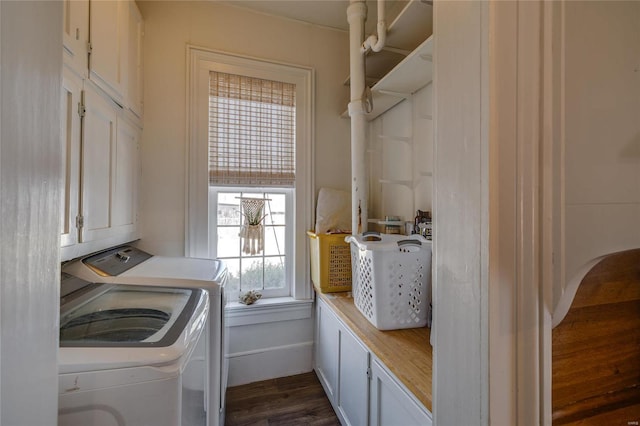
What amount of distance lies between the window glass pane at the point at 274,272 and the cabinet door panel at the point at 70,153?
138cm

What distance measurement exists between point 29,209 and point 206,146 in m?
1.94

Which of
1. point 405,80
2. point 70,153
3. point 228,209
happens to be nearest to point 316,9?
point 405,80

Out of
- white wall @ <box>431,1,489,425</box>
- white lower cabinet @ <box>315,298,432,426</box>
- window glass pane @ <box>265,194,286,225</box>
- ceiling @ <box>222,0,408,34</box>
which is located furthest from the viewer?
window glass pane @ <box>265,194,286,225</box>

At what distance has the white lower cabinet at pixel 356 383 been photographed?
3.51ft

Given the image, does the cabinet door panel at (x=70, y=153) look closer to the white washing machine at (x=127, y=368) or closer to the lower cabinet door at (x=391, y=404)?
the white washing machine at (x=127, y=368)

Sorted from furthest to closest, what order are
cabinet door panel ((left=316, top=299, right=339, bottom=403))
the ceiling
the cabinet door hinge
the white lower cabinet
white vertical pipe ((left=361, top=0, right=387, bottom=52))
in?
the ceiling
cabinet door panel ((left=316, top=299, right=339, bottom=403))
white vertical pipe ((left=361, top=0, right=387, bottom=52))
the cabinet door hinge
the white lower cabinet

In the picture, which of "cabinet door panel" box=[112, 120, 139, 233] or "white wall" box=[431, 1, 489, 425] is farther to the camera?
"cabinet door panel" box=[112, 120, 139, 233]

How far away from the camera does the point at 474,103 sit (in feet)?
1.67

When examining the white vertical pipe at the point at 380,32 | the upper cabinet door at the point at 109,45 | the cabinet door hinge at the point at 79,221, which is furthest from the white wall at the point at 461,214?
the upper cabinet door at the point at 109,45

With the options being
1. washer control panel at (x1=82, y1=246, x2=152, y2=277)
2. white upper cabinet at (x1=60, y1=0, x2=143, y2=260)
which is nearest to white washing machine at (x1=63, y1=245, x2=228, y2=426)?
washer control panel at (x1=82, y1=246, x2=152, y2=277)

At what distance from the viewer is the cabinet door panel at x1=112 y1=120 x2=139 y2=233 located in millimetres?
1604

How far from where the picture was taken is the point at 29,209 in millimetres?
354

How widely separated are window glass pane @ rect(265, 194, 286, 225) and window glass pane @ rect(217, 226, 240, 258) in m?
0.28

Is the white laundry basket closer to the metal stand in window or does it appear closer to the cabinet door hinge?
the metal stand in window
